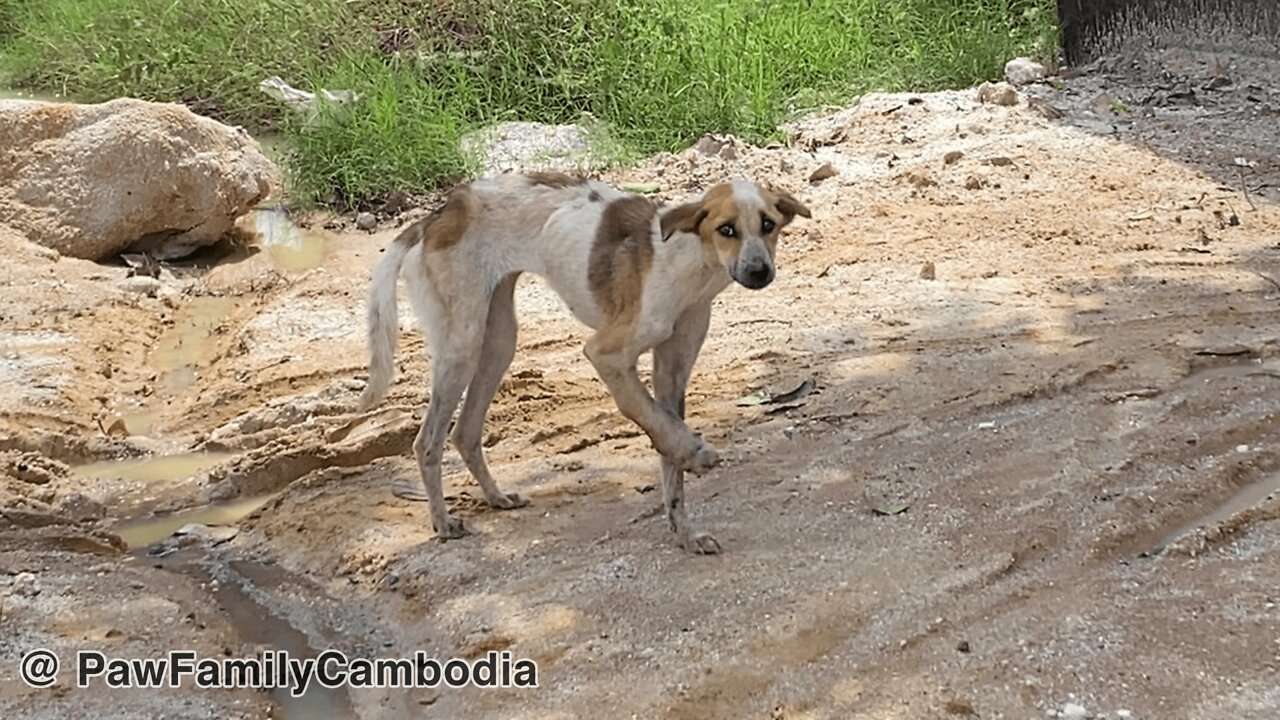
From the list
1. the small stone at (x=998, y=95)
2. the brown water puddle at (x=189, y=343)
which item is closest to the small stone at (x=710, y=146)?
the small stone at (x=998, y=95)

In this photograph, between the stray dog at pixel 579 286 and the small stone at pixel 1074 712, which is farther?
the stray dog at pixel 579 286

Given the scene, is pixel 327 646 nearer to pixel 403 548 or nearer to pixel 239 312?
pixel 403 548

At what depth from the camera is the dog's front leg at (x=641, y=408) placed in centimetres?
432

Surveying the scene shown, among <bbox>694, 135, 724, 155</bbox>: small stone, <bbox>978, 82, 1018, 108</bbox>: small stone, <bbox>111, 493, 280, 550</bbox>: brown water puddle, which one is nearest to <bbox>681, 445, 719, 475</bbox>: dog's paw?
<bbox>111, 493, 280, 550</bbox>: brown water puddle

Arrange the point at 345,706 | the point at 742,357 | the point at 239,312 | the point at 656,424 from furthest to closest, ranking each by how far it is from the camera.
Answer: the point at 239,312, the point at 742,357, the point at 656,424, the point at 345,706

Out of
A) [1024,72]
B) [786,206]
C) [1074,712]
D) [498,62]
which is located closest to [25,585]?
[786,206]

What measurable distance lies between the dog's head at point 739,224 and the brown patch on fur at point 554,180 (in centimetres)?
62

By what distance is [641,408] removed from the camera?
14.6 feet

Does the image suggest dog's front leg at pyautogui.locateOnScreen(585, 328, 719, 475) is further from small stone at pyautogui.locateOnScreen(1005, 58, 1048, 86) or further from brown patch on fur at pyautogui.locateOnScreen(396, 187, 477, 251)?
small stone at pyautogui.locateOnScreen(1005, 58, 1048, 86)

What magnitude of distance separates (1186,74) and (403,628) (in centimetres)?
765

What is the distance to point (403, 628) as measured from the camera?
443 centimetres

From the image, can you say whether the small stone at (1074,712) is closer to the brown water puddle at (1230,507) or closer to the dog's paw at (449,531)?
the brown water puddle at (1230,507)

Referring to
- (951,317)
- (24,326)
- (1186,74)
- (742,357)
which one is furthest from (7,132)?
(1186,74)

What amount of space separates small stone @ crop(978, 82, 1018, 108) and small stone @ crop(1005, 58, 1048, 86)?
1.74ft
